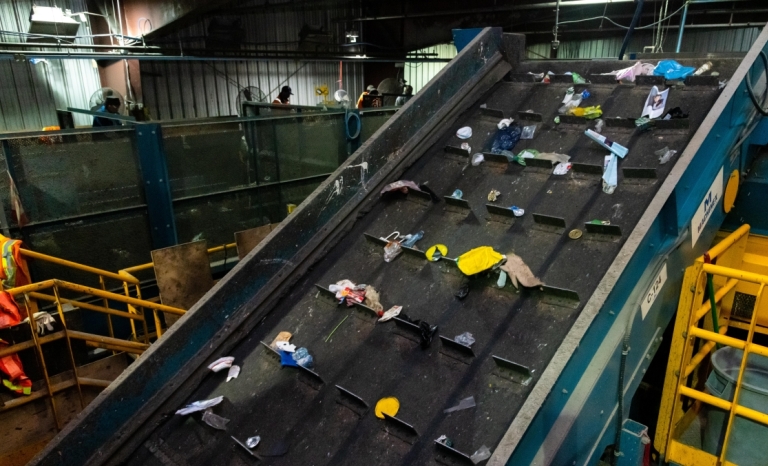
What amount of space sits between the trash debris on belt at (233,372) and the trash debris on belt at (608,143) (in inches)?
89.3

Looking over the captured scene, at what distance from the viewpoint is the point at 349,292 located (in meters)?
2.61

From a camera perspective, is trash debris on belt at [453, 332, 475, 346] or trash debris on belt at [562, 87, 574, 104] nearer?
trash debris on belt at [453, 332, 475, 346]

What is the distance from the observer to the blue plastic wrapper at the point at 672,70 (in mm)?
3055

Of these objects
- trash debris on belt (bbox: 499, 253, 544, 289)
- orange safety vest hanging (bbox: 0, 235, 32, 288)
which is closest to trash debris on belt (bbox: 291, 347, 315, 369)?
trash debris on belt (bbox: 499, 253, 544, 289)

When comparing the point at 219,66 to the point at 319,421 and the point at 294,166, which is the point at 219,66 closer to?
the point at 294,166

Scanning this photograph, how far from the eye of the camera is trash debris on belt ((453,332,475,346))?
2147 mm

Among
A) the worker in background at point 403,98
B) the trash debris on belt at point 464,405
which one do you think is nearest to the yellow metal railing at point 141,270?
the trash debris on belt at point 464,405

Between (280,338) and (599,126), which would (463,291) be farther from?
(599,126)

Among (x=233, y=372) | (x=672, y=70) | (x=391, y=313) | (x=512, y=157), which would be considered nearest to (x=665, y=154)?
(x=512, y=157)

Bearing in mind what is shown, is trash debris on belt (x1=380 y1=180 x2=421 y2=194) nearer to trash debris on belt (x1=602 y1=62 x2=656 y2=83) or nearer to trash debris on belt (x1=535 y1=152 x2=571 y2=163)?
trash debris on belt (x1=535 y1=152 x2=571 y2=163)

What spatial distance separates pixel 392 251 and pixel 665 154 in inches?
57.8

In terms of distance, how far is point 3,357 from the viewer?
134 inches

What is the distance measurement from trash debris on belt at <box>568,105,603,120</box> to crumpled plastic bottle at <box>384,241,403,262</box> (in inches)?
54.4

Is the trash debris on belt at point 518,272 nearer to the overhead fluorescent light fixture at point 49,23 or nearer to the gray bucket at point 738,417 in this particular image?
the gray bucket at point 738,417
